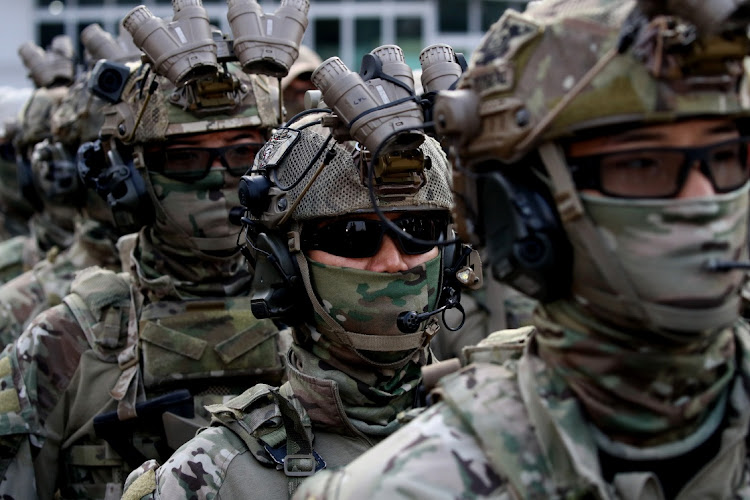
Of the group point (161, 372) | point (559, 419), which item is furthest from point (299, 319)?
point (559, 419)

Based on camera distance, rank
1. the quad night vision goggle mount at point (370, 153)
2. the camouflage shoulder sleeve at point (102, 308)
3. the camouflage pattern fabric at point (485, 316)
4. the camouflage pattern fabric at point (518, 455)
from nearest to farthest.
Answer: the camouflage pattern fabric at point (518, 455) → the quad night vision goggle mount at point (370, 153) → the camouflage shoulder sleeve at point (102, 308) → the camouflage pattern fabric at point (485, 316)

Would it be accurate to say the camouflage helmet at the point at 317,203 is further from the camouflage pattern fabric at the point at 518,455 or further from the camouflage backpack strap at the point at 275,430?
the camouflage pattern fabric at the point at 518,455

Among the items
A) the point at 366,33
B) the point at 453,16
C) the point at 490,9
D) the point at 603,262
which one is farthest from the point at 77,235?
the point at 490,9

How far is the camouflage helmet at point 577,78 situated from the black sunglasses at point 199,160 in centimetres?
264

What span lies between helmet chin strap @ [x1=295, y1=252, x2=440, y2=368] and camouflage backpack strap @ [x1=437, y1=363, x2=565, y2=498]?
107 cm

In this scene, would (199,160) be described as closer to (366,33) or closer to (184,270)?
(184,270)

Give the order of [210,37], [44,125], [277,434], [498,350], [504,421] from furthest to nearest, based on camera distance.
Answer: [44,125] < [210,37] < [277,434] < [498,350] < [504,421]

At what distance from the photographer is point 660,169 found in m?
2.23

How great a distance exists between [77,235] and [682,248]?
19.9ft

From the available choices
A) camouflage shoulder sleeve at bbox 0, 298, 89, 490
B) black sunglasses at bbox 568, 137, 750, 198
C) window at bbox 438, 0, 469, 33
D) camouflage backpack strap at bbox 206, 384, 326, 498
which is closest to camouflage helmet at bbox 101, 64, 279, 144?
camouflage shoulder sleeve at bbox 0, 298, 89, 490

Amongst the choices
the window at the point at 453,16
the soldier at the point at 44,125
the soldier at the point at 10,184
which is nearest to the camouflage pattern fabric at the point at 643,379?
the soldier at the point at 44,125

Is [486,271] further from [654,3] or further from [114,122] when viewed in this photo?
[654,3]

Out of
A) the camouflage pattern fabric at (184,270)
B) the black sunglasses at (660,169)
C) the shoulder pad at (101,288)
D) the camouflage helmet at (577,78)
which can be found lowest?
the shoulder pad at (101,288)

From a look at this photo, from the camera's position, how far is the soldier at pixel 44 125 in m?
8.35
